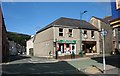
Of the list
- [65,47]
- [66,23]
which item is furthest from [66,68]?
[66,23]

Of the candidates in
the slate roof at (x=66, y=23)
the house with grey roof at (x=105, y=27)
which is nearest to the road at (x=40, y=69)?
the slate roof at (x=66, y=23)

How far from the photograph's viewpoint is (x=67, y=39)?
37406 mm

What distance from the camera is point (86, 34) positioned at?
1596 inches

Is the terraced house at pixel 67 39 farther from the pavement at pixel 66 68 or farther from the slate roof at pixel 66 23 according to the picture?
the pavement at pixel 66 68

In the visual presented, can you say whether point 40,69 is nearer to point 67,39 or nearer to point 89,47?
point 67,39

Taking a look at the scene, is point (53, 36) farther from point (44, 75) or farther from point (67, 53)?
point (44, 75)

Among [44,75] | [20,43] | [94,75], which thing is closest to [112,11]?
[94,75]

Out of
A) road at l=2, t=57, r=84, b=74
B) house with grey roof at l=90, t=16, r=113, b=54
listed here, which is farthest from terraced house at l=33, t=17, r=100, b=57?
road at l=2, t=57, r=84, b=74

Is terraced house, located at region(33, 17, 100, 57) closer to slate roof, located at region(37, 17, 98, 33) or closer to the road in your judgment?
slate roof, located at region(37, 17, 98, 33)

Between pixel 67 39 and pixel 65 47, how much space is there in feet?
4.80

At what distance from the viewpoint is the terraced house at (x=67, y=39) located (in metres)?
36.4

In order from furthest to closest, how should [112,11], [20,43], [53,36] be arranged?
[20,43] → [53,36] → [112,11]

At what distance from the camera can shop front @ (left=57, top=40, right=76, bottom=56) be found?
36344 millimetres

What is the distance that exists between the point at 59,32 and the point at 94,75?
74.8ft
